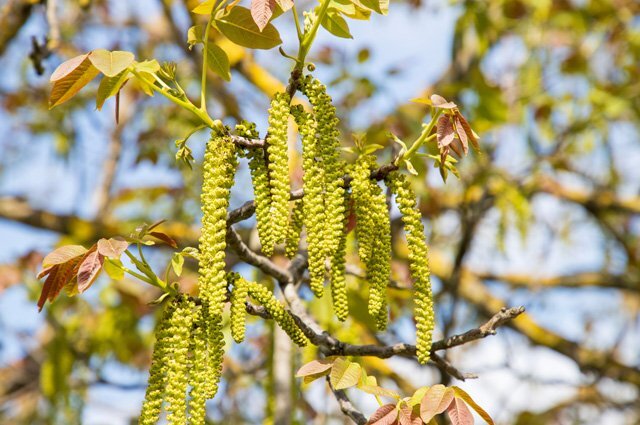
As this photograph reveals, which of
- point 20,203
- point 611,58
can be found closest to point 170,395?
point 20,203

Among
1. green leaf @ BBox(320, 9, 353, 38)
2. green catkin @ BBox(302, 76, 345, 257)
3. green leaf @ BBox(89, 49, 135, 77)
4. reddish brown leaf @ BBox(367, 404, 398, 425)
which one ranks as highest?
green leaf @ BBox(320, 9, 353, 38)

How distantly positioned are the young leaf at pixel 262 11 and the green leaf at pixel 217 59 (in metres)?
0.20

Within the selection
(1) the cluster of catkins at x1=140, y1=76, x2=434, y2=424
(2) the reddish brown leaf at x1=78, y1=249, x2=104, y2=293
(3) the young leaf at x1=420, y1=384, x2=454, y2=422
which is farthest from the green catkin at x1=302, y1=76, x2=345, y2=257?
(2) the reddish brown leaf at x1=78, y1=249, x2=104, y2=293

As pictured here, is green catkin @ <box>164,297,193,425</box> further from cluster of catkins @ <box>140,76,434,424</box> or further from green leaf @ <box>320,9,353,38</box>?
green leaf @ <box>320,9,353,38</box>

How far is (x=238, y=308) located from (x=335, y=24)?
25.5 inches

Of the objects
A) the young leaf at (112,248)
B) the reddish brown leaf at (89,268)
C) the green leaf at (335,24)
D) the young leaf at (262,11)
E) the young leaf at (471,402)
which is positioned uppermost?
the green leaf at (335,24)

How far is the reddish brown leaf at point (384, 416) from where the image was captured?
4.70 feet

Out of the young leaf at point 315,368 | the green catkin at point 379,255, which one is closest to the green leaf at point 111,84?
the green catkin at point 379,255

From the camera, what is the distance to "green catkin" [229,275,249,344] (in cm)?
A: 137

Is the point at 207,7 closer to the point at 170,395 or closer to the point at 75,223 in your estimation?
the point at 170,395

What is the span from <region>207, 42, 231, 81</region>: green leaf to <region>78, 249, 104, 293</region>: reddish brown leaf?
1.55ft

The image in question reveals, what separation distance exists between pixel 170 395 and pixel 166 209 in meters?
4.45

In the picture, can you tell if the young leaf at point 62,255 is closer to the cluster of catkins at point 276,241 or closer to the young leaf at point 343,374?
the cluster of catkins at point 276,241

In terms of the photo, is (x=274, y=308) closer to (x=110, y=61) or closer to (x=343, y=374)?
(x=343, y=374)
